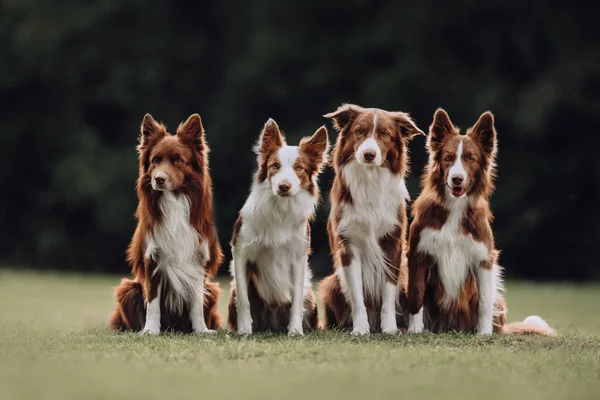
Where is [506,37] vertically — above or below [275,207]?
above

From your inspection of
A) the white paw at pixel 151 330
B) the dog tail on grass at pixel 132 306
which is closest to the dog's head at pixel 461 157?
the white paw at pixel 151 330

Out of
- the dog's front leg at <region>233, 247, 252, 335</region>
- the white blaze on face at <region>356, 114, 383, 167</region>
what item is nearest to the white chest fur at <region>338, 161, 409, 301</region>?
the white blaze on face at <region>356, 114, 383, 167</region>

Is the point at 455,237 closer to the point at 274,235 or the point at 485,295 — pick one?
the point at 485,295

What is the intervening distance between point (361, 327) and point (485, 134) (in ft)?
5.91

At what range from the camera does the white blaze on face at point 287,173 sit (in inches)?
267

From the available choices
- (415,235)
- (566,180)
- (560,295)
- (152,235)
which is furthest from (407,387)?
(566,180)

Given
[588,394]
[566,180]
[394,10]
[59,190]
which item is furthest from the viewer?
[59,190]

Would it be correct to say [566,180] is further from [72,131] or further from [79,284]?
[72,131]

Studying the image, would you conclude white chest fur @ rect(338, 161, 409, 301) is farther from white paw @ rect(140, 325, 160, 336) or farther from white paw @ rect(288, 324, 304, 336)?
white paw @ rect(140, 325, 160, 336)

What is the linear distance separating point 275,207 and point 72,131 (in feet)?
42.7

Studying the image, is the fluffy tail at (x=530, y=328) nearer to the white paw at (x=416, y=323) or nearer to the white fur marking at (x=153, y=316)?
the white paw at (x=416, y=323)

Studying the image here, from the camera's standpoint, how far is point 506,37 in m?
15.7

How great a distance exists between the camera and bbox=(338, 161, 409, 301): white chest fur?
22.7ft

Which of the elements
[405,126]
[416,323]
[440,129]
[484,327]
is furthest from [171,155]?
[484,327]
